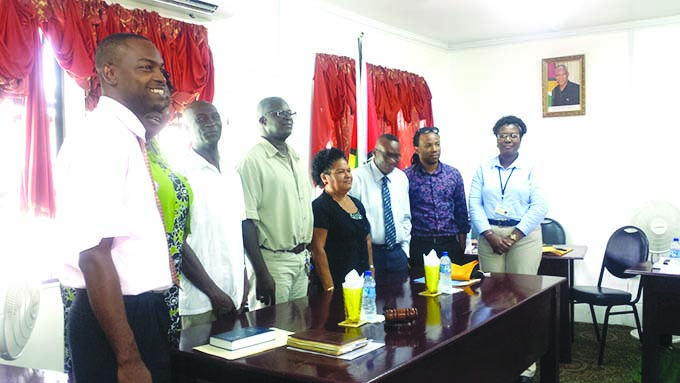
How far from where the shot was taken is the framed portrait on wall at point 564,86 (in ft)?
18.4

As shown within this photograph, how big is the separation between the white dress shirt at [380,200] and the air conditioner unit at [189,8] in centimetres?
134

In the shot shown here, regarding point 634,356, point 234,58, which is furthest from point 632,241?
point 234,58

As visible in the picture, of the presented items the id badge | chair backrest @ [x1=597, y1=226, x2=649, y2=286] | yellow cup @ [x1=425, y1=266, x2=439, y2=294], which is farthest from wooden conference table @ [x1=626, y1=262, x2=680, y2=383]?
yellow cup @ [x1=425, y1=266, x2=439, y2=294]

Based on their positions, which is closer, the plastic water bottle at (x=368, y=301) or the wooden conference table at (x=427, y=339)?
the wooden conference table at (x=427, y=339)

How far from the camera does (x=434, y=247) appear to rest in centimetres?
368

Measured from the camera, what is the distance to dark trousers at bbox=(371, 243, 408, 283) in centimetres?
346

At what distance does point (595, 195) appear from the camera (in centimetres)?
554

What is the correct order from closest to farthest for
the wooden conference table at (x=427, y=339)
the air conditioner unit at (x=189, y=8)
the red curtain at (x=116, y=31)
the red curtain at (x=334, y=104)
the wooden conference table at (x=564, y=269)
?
the wooden conference table at (x=427, y=339) → the red curtain at (x=116, y=31) → the air conditioner unit at (x=189, y=8) → the wooden conference table at (x=564, y=269) → the red curtain at (x=334, y=104)

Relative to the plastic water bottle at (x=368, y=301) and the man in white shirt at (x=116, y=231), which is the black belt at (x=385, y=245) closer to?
the plastic water bottle at (x=368, y=301)

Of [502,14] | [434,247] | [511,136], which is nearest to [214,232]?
[434,247]

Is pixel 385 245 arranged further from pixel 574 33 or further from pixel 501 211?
pixel 574 33

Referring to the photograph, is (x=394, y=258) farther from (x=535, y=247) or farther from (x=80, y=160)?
(x=80, y=160)

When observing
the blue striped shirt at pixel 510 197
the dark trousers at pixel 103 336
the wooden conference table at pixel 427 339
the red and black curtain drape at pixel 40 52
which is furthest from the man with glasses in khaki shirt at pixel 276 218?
the blue striped shirt at pixel 510 197

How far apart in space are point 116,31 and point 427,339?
90.3 inches
